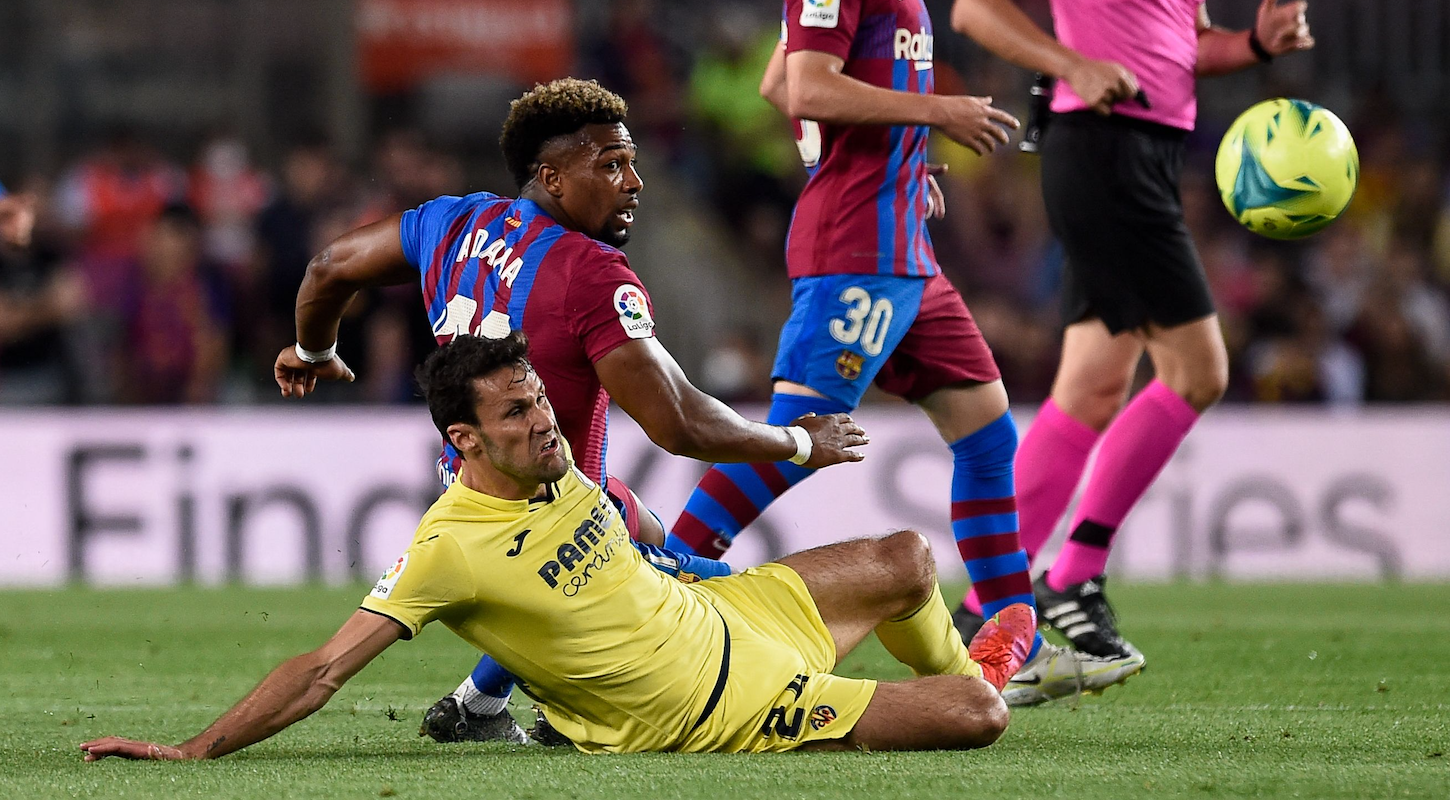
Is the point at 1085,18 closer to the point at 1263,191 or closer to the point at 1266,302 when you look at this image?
the point at 1263,191

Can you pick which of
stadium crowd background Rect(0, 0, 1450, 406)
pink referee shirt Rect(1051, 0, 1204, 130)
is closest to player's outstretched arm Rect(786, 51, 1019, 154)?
pink referee shirt Rect(1051, 0, 1204, 130)

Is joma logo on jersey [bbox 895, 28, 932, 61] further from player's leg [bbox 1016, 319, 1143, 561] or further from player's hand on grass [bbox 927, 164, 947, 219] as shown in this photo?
player's leg [bbox 1016, 319, 1143, 561]

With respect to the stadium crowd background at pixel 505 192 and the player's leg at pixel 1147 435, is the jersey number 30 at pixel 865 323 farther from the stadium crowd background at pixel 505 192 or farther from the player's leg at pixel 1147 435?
the stadium crowd background at pixel 505 192

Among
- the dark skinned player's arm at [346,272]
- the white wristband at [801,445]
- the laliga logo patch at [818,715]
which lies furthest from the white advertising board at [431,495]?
the laliga logo patch at [818,715]

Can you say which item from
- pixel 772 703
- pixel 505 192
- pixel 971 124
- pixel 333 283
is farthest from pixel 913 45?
pixel 505 192

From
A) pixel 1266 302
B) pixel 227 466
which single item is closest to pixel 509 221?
pixel 227 466

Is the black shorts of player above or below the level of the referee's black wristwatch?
below

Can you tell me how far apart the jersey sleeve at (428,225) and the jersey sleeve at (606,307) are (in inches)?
17.3

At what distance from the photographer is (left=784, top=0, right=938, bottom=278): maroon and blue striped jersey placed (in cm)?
516

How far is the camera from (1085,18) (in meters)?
5.63

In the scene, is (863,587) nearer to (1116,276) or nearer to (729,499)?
(729,499)

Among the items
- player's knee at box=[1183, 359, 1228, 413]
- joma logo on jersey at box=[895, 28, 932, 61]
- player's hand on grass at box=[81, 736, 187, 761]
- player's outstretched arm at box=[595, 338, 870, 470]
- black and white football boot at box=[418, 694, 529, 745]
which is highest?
joma logo on jersey at box=[895, 28, 932, 61]

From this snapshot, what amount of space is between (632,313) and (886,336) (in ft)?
4.02

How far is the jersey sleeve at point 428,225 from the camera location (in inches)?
174
